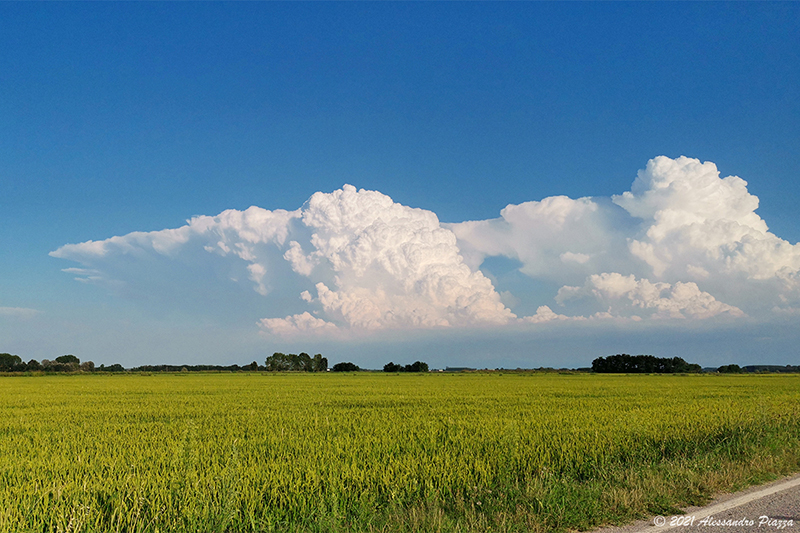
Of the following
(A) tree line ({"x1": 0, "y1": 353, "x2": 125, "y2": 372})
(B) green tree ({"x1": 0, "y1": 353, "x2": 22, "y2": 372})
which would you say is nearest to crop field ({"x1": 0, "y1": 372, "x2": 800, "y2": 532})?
(A) tree line ({"x1": 0, "y1": 353, "x2": 125, "y2": 372})

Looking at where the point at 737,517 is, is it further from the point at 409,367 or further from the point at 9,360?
the point at 9,360

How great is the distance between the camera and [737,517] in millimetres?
5949

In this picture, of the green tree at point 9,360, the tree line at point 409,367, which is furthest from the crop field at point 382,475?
the green tree at point 9,360

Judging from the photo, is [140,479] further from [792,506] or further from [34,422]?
[34,422]

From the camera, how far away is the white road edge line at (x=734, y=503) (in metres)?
5.70

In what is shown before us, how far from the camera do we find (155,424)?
1581cm

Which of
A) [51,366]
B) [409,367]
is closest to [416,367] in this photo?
[409,367]

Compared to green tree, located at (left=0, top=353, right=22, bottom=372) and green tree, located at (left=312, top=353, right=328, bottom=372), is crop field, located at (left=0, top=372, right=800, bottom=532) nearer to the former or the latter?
green tree, located at (left=312, top=353, right=328, bottom=372)

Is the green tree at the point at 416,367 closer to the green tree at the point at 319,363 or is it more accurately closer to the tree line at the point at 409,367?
the tree line at the point at 409,367

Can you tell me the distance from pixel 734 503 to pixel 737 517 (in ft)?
2.44

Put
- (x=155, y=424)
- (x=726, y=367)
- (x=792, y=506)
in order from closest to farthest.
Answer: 1. (x=792, y=506)
2. (x=155, y=424)
3. (x=726, y=367)

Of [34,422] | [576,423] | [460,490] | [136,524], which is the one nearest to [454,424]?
[576,423]

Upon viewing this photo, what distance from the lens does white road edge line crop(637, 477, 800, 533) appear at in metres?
5.70

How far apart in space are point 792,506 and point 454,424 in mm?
8584
